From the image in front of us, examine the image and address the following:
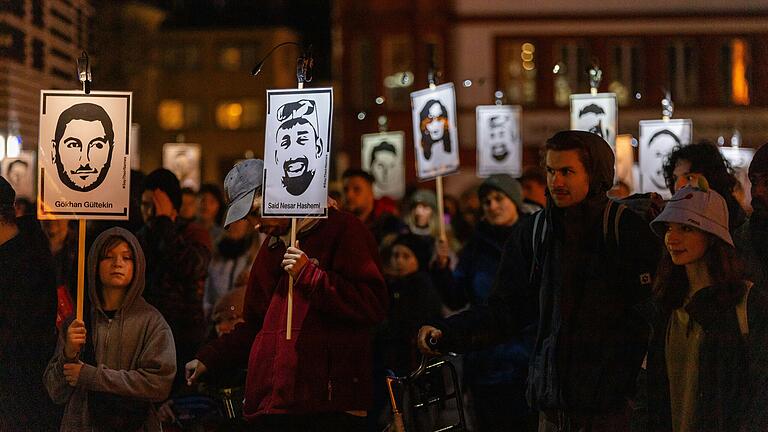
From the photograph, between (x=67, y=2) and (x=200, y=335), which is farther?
(x=67, y=2)

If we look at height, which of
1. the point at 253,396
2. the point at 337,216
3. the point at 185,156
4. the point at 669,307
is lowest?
the point at 253,396

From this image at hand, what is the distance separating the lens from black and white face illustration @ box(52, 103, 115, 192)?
23.9 ft

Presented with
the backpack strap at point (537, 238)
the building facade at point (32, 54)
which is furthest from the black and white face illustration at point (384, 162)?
the backpack strap at point (537, 238)

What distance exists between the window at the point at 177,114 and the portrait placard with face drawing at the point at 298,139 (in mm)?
71660

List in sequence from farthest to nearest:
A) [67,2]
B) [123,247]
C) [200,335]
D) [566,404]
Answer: [67,2] → [200,335] → [123,247] → [566,404]

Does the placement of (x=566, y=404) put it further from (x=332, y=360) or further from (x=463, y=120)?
(x=463, y=120)

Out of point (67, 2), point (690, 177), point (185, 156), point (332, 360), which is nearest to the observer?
point (332, 360)

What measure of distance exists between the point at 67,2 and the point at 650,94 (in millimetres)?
31325

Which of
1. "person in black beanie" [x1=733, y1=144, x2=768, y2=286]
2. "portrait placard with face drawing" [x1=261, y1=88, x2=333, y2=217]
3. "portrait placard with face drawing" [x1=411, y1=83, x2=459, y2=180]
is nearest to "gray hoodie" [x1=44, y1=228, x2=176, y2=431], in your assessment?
"portrait placard with face drawing" [x1=261, y1=88, x2=333, y2=217]

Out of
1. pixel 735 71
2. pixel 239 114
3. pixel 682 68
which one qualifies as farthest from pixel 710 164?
pixel 239 114

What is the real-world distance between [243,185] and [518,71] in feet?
112

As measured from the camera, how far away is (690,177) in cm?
751

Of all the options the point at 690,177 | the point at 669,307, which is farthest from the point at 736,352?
the point at 690,177

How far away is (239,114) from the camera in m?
77.4
